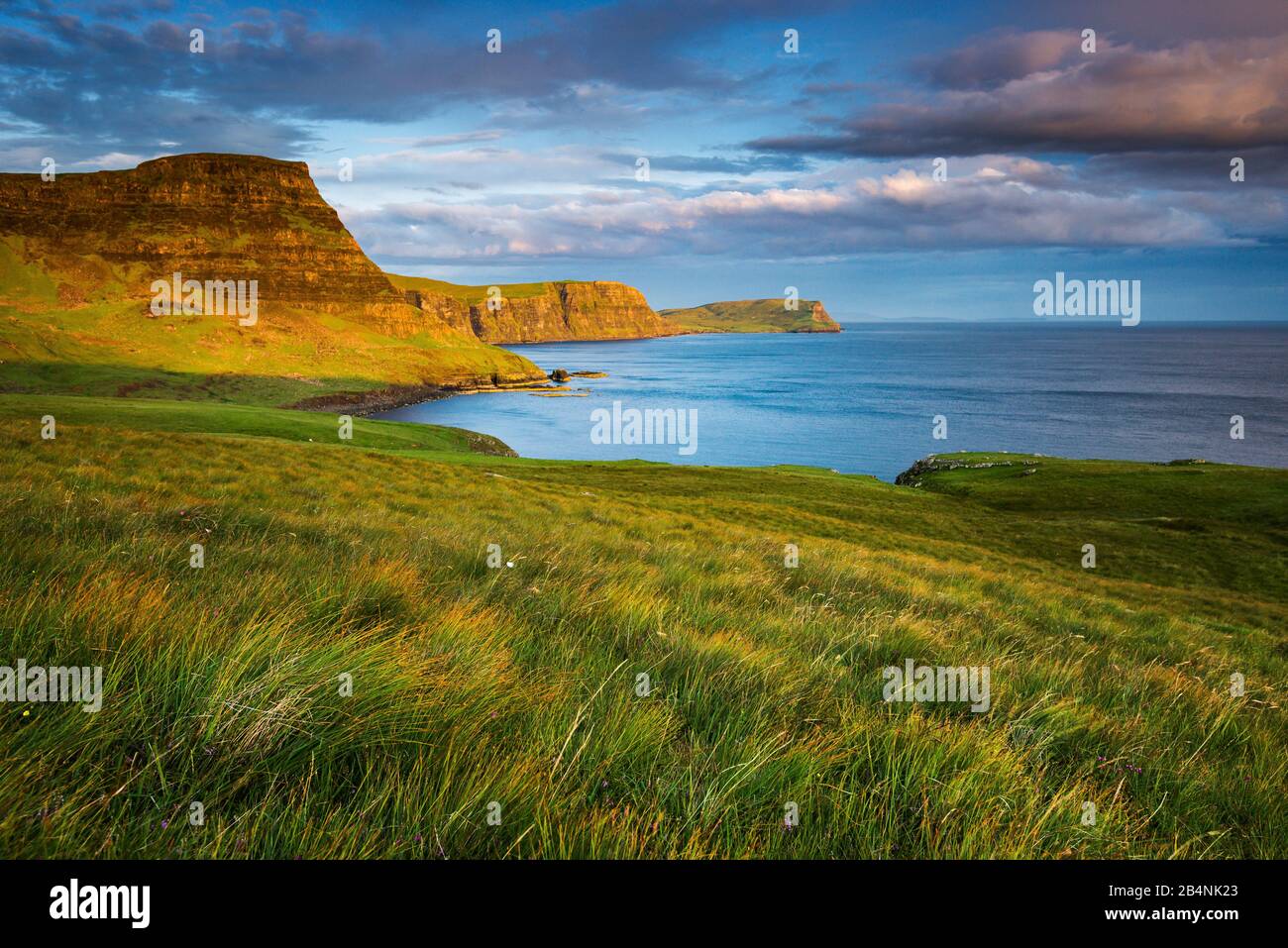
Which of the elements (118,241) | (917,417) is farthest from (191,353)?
(917,417)

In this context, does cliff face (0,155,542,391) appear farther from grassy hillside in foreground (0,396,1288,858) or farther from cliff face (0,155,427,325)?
grassy hillside in foreground (0,396,1288,858)

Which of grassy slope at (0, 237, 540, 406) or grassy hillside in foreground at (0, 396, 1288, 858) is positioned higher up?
grassy slope at (0, 237, 540, 406)

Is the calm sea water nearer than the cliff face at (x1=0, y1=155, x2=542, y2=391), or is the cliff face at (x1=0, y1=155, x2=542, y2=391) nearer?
the calm sea water

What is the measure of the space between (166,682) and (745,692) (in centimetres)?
269

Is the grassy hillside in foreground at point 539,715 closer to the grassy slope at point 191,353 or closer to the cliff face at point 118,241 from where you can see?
the grassy slope at point 191,353

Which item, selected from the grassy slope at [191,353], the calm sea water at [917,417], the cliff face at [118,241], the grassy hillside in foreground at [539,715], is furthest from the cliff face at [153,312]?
the grassy hillside in foreground at [539,715]

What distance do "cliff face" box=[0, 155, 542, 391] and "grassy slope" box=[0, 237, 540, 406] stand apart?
444mm

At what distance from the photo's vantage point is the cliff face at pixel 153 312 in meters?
134

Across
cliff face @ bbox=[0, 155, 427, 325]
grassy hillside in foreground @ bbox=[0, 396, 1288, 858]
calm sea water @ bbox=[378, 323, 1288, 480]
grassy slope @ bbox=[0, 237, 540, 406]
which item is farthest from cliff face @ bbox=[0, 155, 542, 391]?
grassy hillside in foreground @ bbox=[0, 396, 1288, 858]

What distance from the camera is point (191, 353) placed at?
138750 mm

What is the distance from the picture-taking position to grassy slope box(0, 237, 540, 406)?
4402 inches

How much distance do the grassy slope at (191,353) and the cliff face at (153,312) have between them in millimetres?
444
